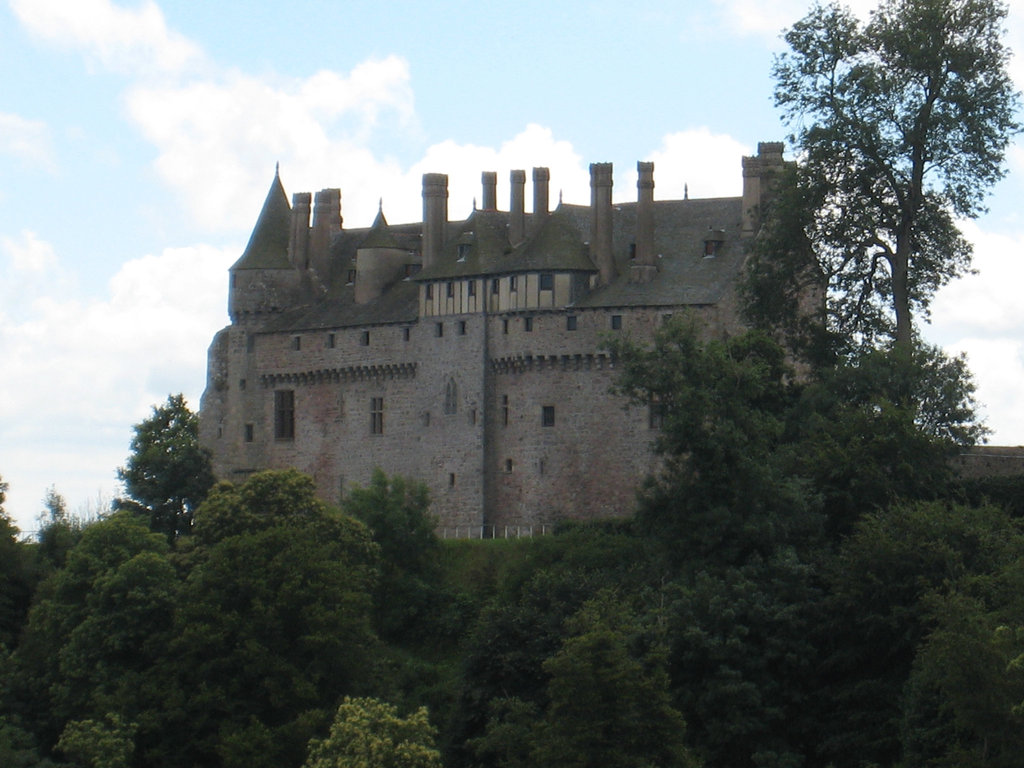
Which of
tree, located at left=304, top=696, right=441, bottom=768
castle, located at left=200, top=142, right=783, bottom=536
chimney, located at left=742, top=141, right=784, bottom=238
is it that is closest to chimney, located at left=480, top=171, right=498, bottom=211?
castle, located at left=200, top=142, right=783, bottom=536

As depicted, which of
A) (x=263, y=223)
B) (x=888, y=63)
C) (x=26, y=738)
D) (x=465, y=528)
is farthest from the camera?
(x=263, y=223)

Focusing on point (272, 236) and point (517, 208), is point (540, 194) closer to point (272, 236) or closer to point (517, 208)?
point (517, 208)

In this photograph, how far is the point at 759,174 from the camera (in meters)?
78.8

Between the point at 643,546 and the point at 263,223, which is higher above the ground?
the point at 263,223

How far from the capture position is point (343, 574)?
64.4 metres

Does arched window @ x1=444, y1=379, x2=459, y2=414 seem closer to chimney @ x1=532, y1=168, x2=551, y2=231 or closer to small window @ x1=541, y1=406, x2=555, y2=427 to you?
small window @ x1=541, y1=406, x2=555, y2=427

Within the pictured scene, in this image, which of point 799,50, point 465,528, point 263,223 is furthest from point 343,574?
point 263,223

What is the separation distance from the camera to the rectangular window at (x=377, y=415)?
84.3 m

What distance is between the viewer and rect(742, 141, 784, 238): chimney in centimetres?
7875

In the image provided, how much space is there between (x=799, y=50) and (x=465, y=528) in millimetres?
19261

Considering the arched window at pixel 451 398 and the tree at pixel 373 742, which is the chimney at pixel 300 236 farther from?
the tree at pixel 373 742

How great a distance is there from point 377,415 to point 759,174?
15950 millimetres

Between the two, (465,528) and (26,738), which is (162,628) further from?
(465,528)

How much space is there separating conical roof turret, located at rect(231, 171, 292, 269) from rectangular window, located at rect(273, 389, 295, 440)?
4.82m
